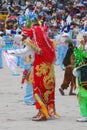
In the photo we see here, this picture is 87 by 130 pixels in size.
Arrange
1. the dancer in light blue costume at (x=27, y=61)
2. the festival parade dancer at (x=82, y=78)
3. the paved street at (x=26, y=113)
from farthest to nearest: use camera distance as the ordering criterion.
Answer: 1. the dancer in light blue costume at (x=27, y=61)
2. the festival parade dancer at (x=82, y=78)
3. the paved street at (x=26, y=113)

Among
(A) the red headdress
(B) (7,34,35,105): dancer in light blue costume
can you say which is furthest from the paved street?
(A) the red headdress

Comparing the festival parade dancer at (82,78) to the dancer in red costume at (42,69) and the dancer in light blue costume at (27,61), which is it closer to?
the dancer in red costume at (42,69)

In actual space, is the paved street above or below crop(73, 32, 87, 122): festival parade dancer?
below

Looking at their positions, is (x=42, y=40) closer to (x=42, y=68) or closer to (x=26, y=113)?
(x=42, y=68)

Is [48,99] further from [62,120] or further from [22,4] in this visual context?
[22,4]

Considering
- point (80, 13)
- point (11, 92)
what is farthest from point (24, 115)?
point (80, 13)

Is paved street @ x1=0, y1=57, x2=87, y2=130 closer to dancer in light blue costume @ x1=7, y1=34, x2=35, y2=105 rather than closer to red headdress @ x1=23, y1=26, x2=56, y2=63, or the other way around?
dancer in light blue costume @ x1=7, y1=34, x2=35, y2=105

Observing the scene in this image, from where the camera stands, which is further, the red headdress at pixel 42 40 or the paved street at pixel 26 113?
the red headdress at pixel 42 40

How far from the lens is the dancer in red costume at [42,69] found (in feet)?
29.9

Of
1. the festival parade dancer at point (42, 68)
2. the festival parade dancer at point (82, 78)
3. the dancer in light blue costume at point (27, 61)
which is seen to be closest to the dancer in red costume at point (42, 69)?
the festival parade dancer at point (42, 68)

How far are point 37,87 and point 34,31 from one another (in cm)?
94

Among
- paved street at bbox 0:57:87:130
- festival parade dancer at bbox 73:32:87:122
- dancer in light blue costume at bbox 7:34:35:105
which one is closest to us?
paved street at bbox 0:57:87:130

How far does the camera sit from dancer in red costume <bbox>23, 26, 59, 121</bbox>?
911 centimetres

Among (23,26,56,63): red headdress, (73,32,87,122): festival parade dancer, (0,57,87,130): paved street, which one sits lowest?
(0,57,87,130): paved street
